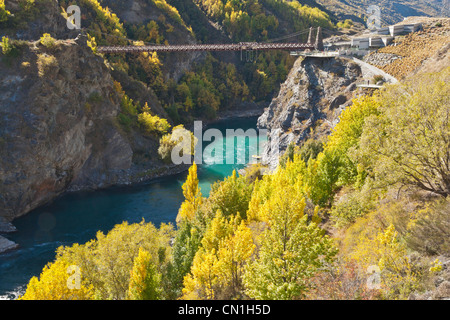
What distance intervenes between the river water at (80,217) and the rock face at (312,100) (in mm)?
10342

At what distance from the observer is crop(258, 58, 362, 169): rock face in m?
47.2

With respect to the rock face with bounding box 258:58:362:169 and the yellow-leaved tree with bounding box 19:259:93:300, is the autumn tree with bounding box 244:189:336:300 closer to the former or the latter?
the yellow-leaved tree with bounding box 19:259:93:300

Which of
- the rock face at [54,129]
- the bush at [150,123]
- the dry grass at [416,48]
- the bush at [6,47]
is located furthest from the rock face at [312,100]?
the bush at [6,47]

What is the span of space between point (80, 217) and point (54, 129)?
1380cm

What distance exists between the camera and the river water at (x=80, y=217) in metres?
31.2

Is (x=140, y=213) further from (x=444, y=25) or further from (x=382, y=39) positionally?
(x=444, y=25)

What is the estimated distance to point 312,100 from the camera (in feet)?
171

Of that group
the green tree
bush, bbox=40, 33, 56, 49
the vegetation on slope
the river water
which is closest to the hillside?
the vegetation on slope

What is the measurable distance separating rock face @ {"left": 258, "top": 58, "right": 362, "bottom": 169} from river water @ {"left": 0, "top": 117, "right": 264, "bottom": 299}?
10.3m

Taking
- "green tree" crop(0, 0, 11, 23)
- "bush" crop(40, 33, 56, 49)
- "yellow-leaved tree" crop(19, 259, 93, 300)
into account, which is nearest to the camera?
"yellow-leaved tree" crop(19, 259, 93, 300)

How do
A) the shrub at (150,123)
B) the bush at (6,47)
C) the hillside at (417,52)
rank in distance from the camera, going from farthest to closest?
the shrub at (150,123) → the bush at (6,47) → the hillside at (417,52)

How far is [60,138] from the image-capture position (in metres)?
45.4

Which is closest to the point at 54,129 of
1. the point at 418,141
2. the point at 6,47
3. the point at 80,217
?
the point at 6,47

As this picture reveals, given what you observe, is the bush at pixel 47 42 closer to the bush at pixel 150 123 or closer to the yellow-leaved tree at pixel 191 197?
the bush at pixel 150 123
